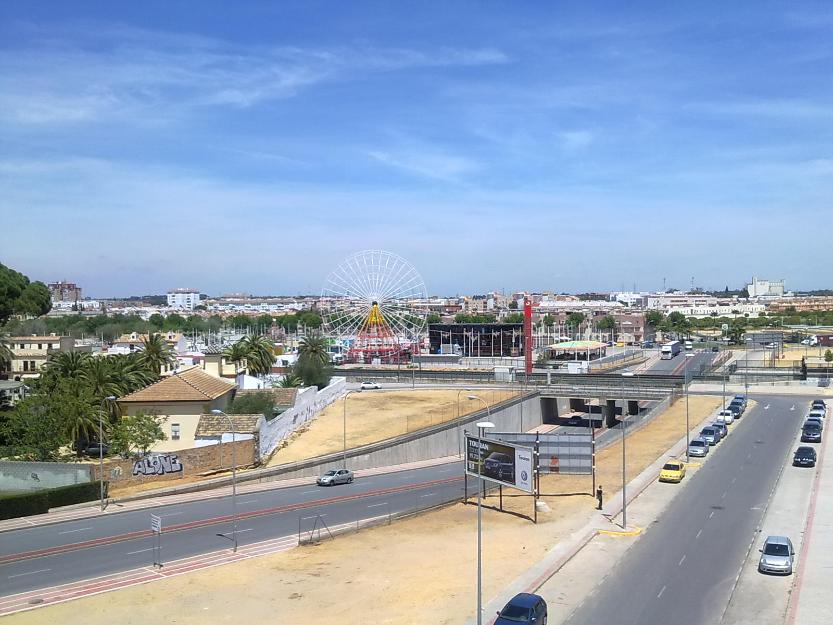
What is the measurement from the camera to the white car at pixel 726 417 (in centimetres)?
7045

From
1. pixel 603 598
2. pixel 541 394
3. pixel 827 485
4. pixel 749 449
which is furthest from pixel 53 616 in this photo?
pixel 541 394

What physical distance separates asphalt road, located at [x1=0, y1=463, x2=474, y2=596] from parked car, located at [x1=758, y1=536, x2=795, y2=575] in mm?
18956

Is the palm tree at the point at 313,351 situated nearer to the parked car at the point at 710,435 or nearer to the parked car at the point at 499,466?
the parked car at the point at 710,435

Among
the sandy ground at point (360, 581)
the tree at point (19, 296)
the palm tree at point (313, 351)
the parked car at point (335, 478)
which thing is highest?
the tree at point (19, 296)

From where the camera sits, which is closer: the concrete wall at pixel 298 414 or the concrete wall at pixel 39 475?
the concrete wall at pixel 39 475

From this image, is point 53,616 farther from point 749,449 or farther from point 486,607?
point 749,449

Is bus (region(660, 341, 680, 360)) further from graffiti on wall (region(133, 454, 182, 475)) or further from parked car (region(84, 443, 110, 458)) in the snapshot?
graffiti on wall (region(133, 454, 182, 475))

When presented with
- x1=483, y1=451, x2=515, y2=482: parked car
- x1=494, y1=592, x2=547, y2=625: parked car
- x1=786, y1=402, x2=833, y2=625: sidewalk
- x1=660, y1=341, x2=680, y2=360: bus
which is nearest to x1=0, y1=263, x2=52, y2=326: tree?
x1=483, y1=451, x2=515, y2=482: parked car

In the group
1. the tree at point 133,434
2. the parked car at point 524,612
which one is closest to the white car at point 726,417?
the tree at point 133,434

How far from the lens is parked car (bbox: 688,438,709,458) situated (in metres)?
57.2

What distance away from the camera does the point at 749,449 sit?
59.8m

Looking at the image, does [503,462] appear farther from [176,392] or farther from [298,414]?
[298,414]

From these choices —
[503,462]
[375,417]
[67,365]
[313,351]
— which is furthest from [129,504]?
[313,351]

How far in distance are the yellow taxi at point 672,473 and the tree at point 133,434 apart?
32709 millimetres
